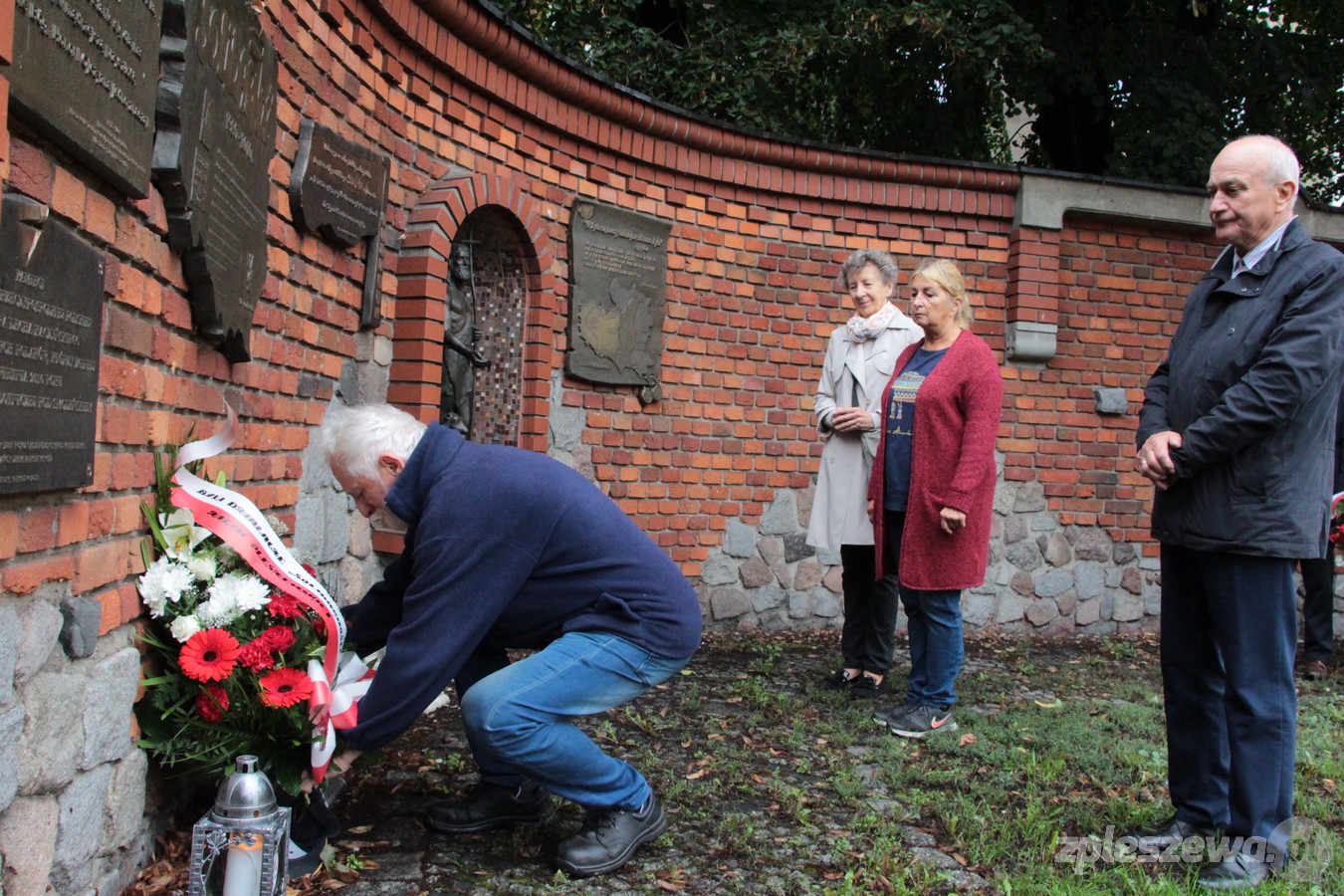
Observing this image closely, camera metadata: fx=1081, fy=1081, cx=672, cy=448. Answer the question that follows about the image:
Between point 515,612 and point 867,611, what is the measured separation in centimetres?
220

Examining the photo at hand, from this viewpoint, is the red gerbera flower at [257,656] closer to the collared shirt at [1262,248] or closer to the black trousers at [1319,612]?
the collared shirt at [1262,248]

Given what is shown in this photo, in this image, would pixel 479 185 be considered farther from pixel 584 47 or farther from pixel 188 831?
pixel 584 47

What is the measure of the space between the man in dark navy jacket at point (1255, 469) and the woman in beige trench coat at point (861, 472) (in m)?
1.70

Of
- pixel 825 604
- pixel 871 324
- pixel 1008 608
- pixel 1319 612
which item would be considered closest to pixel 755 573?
pixel 825 604

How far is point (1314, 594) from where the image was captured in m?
5.45

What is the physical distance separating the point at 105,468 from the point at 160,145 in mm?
690

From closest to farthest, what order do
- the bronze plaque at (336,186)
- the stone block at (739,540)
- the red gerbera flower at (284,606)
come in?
the red gerbera flower at (284,606), the bronze plaque at (336,186), the stone block at (739,540)

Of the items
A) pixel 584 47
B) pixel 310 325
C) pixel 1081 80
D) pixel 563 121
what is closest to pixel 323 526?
pixel 310 325

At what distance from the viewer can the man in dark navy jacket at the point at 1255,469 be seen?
2.60 metres

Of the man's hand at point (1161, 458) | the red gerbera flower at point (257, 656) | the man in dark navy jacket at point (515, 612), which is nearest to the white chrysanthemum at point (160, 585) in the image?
the red gerbera flower at point (257, 656)

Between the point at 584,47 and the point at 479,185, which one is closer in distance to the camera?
the point at 479,185

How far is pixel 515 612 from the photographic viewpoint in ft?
8.70

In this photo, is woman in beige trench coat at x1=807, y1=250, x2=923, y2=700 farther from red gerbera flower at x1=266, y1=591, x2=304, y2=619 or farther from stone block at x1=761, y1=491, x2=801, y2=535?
red gerbera flower at x1=266, y1=591, x2=304, y2=619

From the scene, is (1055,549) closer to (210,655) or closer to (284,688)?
(284,688)
